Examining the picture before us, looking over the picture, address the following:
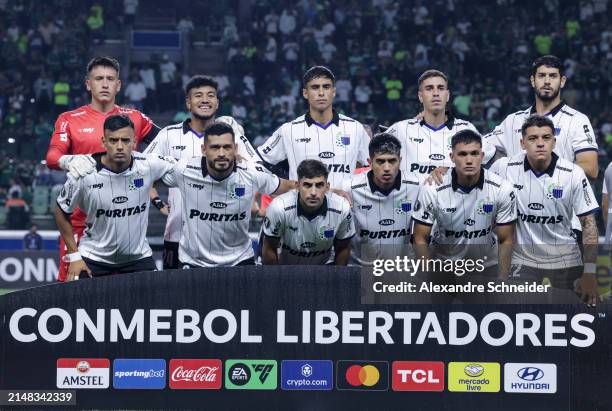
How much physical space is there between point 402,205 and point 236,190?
3.82 feet

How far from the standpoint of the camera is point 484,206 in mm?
7230

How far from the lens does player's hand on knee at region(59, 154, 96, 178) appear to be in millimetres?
7387

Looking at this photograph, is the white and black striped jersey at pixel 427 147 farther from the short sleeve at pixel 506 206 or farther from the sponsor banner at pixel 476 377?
the sponsor banner at pixel 476 377

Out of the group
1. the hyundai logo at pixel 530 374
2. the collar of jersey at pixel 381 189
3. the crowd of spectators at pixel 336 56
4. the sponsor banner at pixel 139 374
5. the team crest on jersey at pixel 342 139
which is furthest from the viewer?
the crowd of spectators at pixel 336 56

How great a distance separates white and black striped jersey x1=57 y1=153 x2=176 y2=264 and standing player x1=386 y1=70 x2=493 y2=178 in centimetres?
180

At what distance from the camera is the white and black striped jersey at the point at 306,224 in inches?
290

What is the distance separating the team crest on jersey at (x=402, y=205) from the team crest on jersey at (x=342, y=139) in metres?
0.92

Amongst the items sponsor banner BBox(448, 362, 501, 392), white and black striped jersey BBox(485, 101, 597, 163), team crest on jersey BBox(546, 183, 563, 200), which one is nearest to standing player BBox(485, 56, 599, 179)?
white and black striped jersey BBox(485, 101, 597, 163)

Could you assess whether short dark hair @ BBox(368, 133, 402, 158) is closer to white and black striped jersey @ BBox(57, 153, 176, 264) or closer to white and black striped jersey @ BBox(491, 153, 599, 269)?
white and black striped jersey @ BBox(491, 153, 599, 269)

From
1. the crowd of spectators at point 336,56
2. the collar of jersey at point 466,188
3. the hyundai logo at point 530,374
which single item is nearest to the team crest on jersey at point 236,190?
the collar of jersey at point 466,188

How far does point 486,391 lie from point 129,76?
19420 mm

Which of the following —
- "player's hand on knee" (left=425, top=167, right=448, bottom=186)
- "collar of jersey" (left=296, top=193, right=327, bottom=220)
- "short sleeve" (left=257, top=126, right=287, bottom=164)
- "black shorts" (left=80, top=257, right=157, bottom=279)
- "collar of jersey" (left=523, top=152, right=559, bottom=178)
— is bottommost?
"black shorts" (left=80, top=257, right=157, bottom=279)

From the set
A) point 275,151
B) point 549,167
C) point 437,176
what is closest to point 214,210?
point 275,151

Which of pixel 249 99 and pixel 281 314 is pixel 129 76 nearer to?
pixel 249 99
